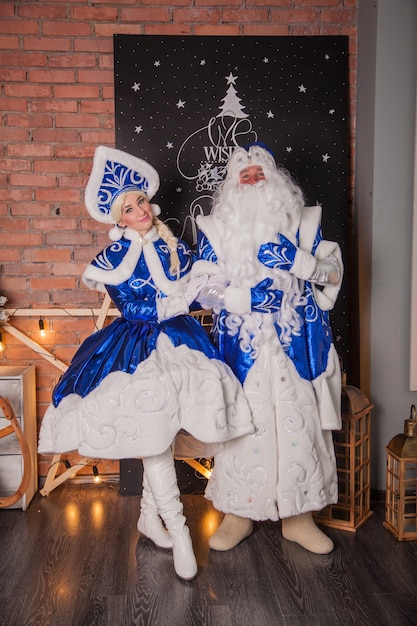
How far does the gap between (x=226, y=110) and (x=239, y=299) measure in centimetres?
126

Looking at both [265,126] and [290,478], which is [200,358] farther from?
[265,126]

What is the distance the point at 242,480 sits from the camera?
2.42 meters

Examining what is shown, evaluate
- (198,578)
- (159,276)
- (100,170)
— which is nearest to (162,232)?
(159,276)

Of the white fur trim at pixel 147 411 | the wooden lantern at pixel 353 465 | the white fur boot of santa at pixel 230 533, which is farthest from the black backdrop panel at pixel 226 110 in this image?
the white fur boot of santa at pixel 230 533

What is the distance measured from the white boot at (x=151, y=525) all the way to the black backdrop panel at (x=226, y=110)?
4.28ft

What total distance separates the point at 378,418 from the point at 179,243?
4.35 ft

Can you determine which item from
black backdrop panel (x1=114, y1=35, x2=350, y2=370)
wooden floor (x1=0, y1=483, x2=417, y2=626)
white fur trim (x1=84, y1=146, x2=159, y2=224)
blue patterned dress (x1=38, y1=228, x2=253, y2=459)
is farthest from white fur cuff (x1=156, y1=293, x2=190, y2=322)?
wooden floor (x1=0, y1=483, x2=417, y2=626)

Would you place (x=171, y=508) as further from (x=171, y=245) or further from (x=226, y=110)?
(x=226, y=110)

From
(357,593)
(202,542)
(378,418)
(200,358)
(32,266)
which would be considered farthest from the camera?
(32,266)

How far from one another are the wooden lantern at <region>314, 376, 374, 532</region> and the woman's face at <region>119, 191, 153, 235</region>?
115cm

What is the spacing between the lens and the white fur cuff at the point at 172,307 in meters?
2.40

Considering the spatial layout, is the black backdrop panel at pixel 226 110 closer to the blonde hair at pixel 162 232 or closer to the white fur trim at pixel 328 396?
the blonde hair at pixel 162 232

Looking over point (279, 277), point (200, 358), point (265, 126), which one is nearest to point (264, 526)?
point (200, 358)

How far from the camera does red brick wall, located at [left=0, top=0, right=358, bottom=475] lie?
124 inches
